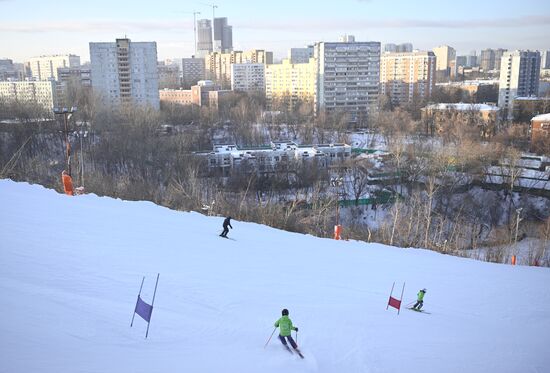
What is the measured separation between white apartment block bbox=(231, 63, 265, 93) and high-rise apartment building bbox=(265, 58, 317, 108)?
270 inches

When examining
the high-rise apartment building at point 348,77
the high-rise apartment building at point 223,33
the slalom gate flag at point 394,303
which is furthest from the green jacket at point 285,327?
the high-rise apartment building at point 223,33

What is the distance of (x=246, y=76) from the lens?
71.9 m

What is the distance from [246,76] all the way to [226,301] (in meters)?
67.4

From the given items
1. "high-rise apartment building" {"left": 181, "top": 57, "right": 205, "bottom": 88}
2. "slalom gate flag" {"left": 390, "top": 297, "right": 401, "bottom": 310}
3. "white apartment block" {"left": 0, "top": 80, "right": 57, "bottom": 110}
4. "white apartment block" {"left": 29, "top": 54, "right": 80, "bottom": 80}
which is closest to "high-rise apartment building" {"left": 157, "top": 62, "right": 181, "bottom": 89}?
"high-rise apartment building" {"left": 181, "top": 57, "right": 205, "bottom": 88}

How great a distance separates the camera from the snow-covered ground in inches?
212

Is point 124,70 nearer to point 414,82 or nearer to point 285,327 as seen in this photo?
point 414,82

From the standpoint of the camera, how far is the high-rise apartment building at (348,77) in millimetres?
50000

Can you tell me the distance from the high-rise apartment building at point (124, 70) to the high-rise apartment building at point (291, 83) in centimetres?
1546

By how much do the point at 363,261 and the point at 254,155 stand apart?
2087cm

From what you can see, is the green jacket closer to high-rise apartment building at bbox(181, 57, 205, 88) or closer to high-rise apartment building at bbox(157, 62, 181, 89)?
high-rise apartment building at bbox(157, 62, 181, 89)

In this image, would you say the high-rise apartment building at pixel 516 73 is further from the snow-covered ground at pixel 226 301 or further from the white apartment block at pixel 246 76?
the snow-covered ground at pixel 226 301

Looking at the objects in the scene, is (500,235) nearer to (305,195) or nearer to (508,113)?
(305,195)

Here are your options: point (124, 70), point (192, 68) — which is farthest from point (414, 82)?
point (192, 68)

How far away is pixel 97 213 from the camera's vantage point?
10.8 m
